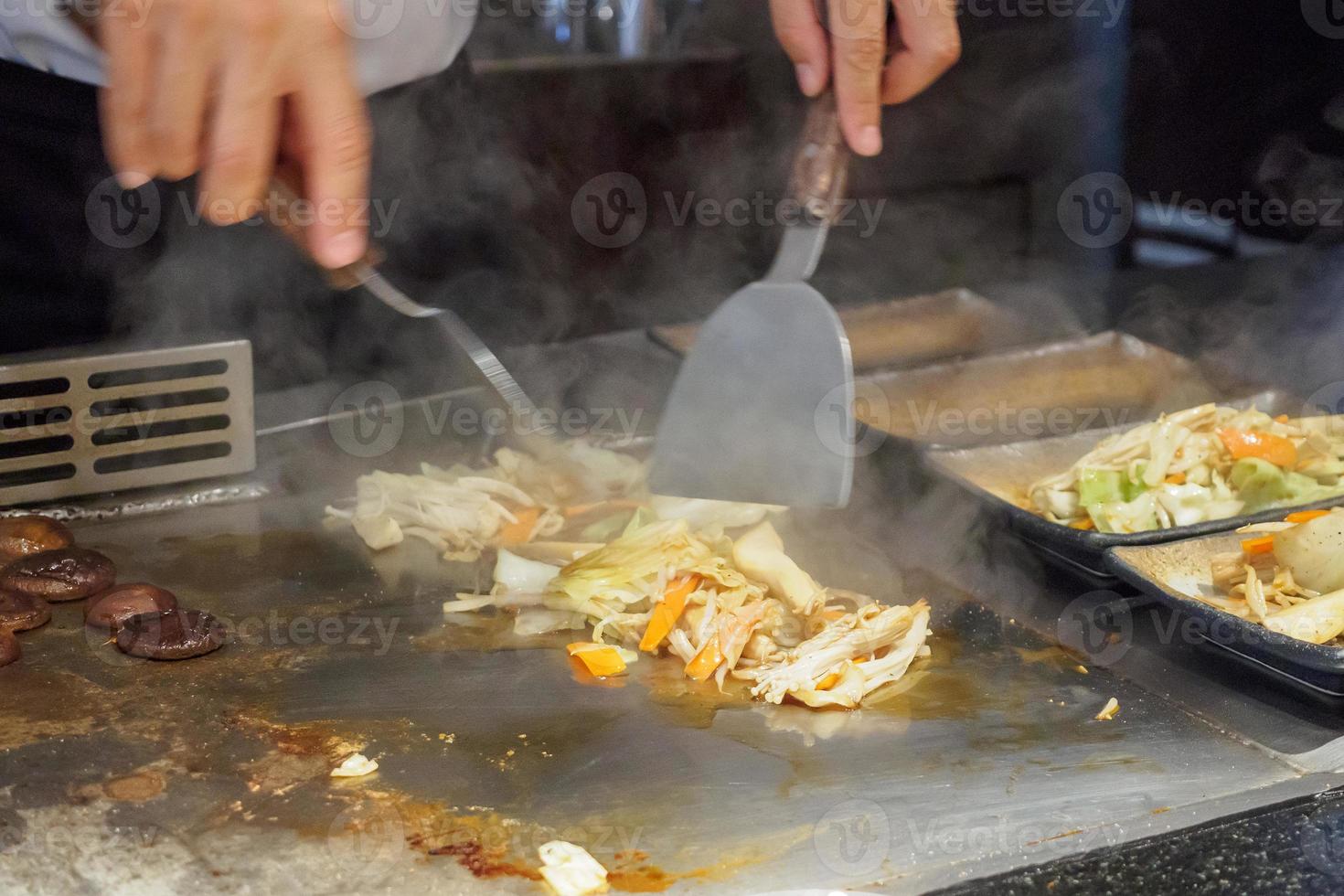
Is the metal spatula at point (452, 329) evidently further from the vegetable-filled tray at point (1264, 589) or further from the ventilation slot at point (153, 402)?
the vegetable-filled tray at point (1264, 589)

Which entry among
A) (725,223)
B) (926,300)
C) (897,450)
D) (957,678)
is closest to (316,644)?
(957,678)

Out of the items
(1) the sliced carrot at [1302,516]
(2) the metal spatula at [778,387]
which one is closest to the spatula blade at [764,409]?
(2) the metal spatula at [778,387]

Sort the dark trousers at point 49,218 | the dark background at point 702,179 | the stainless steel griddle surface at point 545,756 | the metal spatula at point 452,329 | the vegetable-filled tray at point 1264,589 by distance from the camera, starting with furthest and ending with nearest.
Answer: the dark background at point 702,179 → the dark trousers at point 49,218 → the metal spatula at point 452,329 → the vegetable-filled tray at point 1264,589 → the stainless steel griddle surface at point 545,756

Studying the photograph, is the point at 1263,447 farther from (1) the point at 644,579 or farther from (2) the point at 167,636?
(2) the point at 167,636

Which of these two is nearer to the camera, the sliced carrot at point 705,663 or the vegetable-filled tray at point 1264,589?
the vegetable-filled tray at point 1264,589

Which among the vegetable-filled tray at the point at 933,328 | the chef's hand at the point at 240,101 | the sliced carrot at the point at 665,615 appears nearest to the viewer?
the chef's hand at the point at 240,101

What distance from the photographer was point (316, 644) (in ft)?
6.61

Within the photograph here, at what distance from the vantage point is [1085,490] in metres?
2.34

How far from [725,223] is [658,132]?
1.16 feet

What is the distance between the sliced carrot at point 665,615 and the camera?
2027mm

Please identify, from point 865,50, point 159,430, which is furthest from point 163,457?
point 865,50

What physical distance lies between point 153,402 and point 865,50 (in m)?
1.53

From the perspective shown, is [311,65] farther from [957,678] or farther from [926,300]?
[926,300]

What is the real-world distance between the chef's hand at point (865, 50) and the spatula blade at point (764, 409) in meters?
0.35
